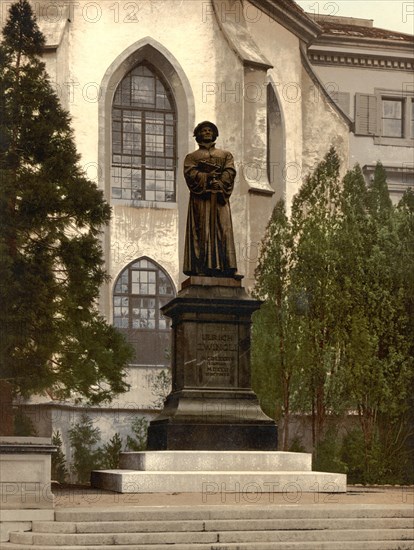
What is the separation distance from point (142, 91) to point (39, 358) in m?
16.2

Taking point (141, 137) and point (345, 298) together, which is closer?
point (345, 298)

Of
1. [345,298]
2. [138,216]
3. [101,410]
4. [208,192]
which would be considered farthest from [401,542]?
[138,216]

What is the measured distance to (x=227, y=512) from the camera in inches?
620

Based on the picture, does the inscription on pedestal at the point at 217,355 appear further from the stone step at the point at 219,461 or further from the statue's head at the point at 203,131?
the statue's head at the point at 203,131

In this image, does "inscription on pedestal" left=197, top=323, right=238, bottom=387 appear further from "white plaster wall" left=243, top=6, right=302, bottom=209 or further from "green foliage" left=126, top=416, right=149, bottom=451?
"white plaster wall" left=243, top=6, right=302, bottom=209

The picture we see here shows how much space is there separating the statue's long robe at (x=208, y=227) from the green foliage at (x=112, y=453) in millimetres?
11629

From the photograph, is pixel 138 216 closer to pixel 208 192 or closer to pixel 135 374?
pixel 135 374

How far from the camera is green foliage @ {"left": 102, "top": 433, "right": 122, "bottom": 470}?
3212 cm

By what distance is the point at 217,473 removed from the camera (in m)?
19.3

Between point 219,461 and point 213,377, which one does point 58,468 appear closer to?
point 213,377

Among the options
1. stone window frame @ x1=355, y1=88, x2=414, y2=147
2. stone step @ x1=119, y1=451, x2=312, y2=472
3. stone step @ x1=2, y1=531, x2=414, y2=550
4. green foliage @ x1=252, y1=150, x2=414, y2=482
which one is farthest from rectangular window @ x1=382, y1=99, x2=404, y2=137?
stone step @ x1=2, y1=531, x2=414, y2=550

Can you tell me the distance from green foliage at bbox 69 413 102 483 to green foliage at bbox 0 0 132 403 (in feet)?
18.5

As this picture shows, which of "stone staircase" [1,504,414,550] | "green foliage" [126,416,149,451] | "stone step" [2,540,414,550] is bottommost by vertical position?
"green foliage" [126,416,149,451]

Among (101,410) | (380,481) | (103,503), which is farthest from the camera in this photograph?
(101,410)
